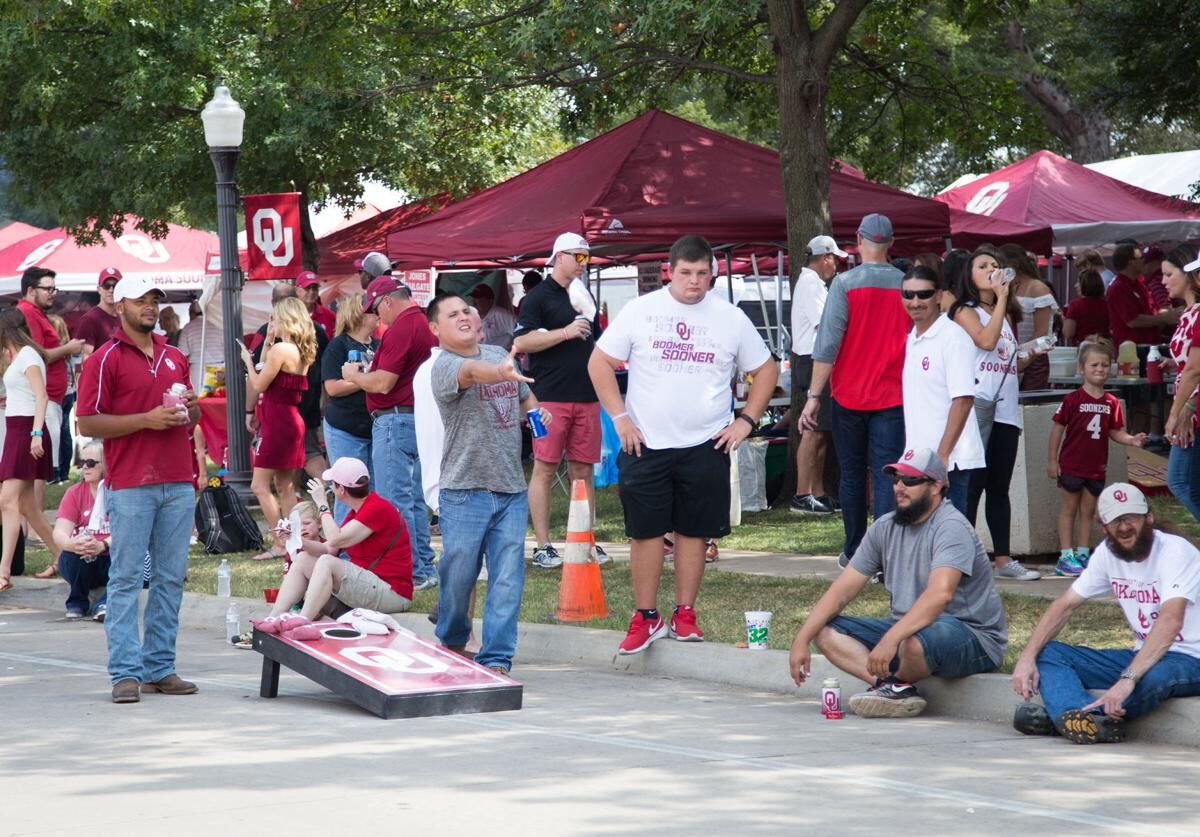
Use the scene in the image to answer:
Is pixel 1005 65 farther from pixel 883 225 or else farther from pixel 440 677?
pixel 440 677

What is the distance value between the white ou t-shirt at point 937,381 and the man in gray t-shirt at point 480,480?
94.8 inches

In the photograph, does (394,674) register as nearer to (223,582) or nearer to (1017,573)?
(223,582)

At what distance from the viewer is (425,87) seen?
16906 millimetres

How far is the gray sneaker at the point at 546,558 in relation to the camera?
11844 mm

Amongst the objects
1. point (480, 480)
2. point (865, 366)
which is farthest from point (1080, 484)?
point (480, 480)

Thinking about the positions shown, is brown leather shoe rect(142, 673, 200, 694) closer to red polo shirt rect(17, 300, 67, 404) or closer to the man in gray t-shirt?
the man in gray t-shirt

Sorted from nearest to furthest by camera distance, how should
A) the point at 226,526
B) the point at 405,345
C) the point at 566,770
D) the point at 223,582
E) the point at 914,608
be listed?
the point at 566,770 → the point at 914,608 → the point at 405,345 → the point at 223,582 → the point at 226,526

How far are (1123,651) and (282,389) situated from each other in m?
7.19

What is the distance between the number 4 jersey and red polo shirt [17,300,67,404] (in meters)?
7.91

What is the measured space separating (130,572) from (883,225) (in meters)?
4.84

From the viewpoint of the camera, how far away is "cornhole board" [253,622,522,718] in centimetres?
773

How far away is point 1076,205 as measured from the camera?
70.0ft

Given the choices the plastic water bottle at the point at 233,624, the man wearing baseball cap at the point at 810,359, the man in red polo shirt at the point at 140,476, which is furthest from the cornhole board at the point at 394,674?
the man wearing baseball cap at the point at 810,359

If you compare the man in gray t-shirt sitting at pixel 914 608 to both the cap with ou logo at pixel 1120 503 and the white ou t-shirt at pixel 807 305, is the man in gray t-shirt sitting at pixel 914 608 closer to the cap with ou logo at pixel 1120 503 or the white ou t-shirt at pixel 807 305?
the cap with ou logo at pixel 1120 503
